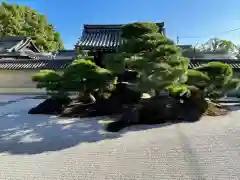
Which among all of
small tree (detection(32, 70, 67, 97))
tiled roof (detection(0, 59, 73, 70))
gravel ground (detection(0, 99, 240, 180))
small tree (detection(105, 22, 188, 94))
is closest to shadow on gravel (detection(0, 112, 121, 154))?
gravel ground (detection(0, 99, 240, 180))

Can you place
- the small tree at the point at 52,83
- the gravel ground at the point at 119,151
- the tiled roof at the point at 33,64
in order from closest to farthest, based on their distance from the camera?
1. the gravel ground at the point at 119,151
2. the small tree at the point at 52,83
3. the tiled roof at the point at 33,64

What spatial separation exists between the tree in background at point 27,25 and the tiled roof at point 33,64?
12697mm

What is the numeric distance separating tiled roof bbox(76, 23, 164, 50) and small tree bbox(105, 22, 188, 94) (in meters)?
1.77

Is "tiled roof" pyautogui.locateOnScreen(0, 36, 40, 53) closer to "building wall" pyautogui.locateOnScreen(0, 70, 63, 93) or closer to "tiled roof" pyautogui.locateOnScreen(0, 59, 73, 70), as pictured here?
"tiled roof" pyautogui.locateOnScreen(0, 59, 73, 70)

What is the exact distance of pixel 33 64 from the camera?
1406 centimetres

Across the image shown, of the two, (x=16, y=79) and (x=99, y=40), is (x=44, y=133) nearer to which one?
(x=99, y=40)

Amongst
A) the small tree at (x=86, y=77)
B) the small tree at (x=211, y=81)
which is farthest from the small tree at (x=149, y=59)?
the small tree at (x=211, y=81)

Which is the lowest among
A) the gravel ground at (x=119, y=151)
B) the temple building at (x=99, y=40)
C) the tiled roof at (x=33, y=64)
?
the gravel ground at (x=119, y=151)

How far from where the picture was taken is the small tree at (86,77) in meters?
6.55

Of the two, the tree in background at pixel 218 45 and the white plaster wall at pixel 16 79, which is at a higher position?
the tree in background at pixel 218 45

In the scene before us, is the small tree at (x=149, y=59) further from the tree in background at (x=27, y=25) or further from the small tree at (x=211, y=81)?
the tree in background at (x=27, y=25)

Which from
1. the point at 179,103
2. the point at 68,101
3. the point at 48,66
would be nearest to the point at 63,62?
the point at 48,66

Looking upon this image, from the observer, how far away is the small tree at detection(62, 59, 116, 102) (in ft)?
21.5

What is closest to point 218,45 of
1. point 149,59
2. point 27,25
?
point 27,25
